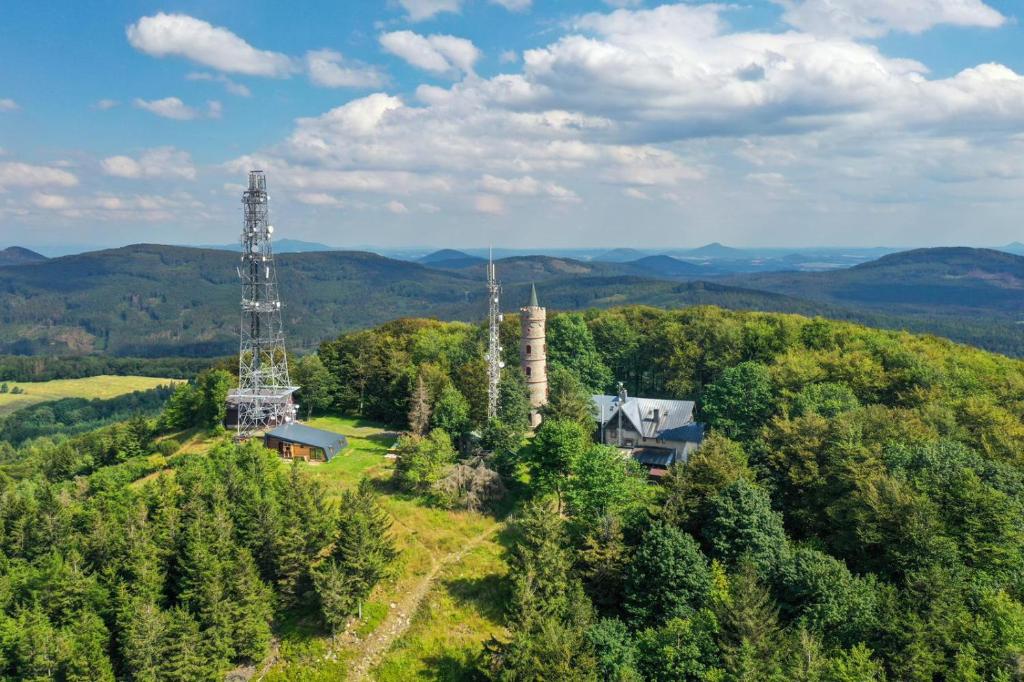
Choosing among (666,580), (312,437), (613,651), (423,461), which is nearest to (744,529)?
(666,580)

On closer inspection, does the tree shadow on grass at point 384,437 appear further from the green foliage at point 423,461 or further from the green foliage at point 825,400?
the green foliage at point 825,400

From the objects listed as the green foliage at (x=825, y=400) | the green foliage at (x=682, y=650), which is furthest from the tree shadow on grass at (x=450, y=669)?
the green foliage at (x=825, y=400)

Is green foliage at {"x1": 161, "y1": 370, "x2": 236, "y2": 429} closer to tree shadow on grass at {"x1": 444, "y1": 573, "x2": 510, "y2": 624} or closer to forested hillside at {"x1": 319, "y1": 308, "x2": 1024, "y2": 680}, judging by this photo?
forested hillside at {"x1": 319, "y1": 308, "x2": 1024, "y2": 680}

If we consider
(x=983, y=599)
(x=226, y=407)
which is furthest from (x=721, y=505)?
(x=226, y=407)

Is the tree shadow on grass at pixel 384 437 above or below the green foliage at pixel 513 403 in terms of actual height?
below

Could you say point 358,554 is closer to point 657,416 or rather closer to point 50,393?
point 657,416

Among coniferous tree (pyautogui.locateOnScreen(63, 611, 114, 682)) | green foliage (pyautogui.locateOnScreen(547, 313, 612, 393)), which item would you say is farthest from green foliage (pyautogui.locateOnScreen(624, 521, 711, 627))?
green foliage (pyautogui.locateOnScreen(547, 313, 612, 393))

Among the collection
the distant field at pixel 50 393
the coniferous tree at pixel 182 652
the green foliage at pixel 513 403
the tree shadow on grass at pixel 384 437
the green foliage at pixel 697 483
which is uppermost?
the green foliage at pixel 513 403

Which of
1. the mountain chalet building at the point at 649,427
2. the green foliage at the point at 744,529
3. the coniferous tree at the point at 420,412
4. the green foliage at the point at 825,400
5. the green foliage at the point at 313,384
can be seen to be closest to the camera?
the green foliage at the point at 744,529
